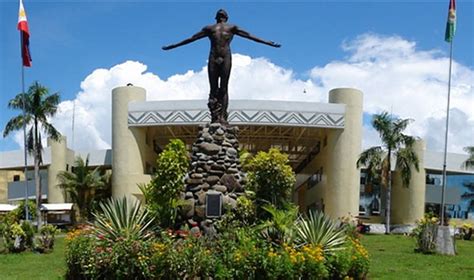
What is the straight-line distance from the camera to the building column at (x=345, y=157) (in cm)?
3203

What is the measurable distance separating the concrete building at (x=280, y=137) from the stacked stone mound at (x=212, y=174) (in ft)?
55.5

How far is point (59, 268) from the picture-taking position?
14211 millimetres

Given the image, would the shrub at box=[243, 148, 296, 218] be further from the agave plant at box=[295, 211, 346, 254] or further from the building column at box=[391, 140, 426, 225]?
the building column at box=[391, 140, 426, 225]

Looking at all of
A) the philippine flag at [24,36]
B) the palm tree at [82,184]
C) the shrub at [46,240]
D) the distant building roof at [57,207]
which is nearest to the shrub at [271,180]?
the shrub at [46,240]

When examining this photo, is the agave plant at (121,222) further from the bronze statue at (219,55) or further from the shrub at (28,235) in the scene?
the shrub at (28,235)

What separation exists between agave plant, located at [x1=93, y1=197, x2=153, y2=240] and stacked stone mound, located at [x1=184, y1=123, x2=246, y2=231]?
1.21 metres

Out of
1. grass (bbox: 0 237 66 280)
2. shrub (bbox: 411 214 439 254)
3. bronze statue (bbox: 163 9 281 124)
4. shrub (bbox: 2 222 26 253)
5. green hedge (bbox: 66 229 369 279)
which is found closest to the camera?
green hedge (bbox: 66 229 369 279)

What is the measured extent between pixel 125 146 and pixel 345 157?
13336mm

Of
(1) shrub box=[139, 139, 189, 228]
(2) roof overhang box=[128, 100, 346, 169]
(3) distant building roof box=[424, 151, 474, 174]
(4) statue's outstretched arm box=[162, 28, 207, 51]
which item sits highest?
(4) statue's outstretched arm box=[162, 28, 207, 51]

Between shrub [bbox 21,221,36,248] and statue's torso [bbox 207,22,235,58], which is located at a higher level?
statue's torso [bbox 207,22,235,58]

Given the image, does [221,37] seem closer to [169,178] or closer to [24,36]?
[169,178]

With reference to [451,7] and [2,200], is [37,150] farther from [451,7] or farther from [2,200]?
[451,7]

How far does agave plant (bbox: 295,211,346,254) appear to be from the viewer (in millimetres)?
11570

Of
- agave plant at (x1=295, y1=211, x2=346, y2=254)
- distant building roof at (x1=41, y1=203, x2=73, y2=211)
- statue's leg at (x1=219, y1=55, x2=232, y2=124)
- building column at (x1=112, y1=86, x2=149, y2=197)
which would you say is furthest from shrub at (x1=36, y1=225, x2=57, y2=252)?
distant building roof at (x1=41, y1=203, x2=73, y2=211)
